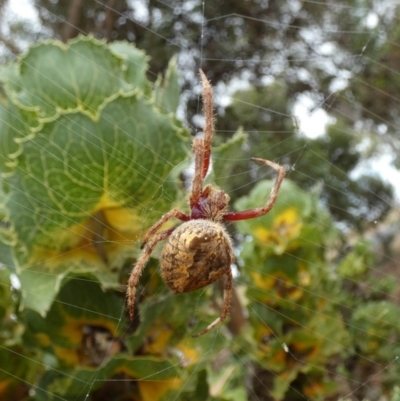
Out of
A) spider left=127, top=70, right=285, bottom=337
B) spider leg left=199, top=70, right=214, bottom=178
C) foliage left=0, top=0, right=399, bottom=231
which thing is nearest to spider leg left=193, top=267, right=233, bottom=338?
spider left=127, top=70, right=285, bottom=337

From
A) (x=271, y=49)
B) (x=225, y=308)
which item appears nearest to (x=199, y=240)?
(x=225, y=308)

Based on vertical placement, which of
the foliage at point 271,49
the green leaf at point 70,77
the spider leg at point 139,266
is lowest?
the spider leg at point 139,266

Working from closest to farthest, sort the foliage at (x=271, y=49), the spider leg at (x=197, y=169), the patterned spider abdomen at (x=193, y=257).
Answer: the patterned spider abdomen at (x=193, y=257)
the spider leg at (x=197, y=169)
the foliage at (x=271, y=49)

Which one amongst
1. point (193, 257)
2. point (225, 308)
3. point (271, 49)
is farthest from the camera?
point (271, 49)

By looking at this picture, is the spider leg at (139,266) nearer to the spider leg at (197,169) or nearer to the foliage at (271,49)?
the spider leg at (197,169)

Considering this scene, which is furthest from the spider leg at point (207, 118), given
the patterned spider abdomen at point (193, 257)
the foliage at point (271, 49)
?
the foliage at point (271, 49)

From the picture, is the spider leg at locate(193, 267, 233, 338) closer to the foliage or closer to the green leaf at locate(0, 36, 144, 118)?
the green leaf at locate(0, 36, 144, 118)

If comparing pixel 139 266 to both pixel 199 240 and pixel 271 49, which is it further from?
pixel 271 49
